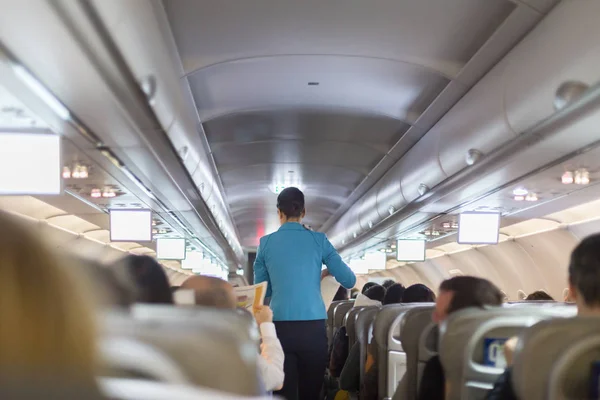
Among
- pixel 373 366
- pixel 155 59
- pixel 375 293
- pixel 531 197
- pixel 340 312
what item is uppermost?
pixel 155 59

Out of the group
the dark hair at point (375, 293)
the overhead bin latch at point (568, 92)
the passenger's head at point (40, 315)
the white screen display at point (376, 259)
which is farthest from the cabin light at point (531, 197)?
the white screen display at point (376, 259)

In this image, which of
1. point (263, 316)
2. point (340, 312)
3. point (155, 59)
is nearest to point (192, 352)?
point (263, 316)

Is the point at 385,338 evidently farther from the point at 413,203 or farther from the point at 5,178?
the point at 413,203

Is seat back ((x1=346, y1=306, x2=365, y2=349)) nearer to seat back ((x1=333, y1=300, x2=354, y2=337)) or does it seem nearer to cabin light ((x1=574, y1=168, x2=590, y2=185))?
seat back ((x1=333, y1=300, x2=354, y2=337))

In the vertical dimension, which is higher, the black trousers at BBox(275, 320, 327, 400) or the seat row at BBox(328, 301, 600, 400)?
the seat row at BBox(328, 301, 600, 400)

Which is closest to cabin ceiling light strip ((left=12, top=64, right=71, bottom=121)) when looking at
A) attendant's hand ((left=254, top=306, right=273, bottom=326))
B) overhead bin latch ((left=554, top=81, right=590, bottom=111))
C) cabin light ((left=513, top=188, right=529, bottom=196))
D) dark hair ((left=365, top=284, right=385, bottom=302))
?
attendant's hand ((left=254, top=306, right=273, bottom=326))

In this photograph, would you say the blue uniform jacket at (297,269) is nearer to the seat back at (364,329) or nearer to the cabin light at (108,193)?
A: the seat back at (364,329)

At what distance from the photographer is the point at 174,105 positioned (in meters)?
6.27

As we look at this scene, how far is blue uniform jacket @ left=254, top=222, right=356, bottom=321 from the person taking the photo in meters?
4.75

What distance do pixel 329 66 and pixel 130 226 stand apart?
17.8 feet

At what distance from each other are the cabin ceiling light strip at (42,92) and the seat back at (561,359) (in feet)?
11.6

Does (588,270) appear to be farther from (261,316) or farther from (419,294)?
(419,294)

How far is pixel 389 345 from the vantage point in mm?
4672

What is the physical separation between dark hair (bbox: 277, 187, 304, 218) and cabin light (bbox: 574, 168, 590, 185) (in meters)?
4.05
